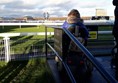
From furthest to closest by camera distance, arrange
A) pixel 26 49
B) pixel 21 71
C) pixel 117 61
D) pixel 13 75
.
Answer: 1. pixel 26 49
2. pixel 21 71
3. pixel 13 75
4. pixel 117 61

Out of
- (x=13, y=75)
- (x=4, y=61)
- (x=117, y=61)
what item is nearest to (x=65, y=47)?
(x=117, y=61)

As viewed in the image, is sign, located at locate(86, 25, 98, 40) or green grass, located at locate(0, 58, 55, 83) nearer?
green grass, located at locate(0, 58, 55, 83)

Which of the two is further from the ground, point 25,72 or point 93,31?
point 93,31

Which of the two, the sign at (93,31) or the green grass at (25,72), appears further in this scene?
the sign at (93,31)

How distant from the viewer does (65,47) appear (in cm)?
431

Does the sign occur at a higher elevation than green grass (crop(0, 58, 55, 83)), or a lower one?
higher

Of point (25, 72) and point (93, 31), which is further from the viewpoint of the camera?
point (93, 31)

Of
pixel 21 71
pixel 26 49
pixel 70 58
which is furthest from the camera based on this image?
pixel 26 49

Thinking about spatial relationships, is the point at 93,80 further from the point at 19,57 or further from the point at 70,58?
the point at 19,57

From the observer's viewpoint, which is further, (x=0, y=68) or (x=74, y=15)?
(x=0, y=68)

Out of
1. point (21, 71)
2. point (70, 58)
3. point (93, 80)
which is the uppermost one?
point (70, 58)

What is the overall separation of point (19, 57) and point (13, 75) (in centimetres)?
271

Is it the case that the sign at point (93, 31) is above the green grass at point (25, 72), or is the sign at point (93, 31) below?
above

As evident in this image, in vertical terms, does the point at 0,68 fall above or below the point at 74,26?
below
